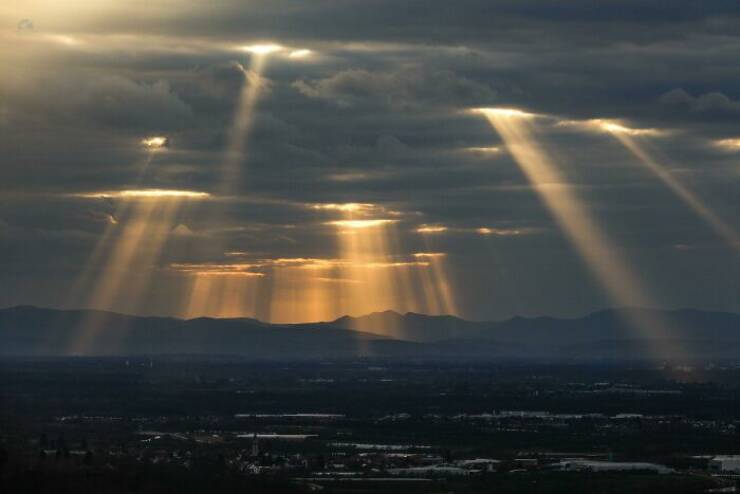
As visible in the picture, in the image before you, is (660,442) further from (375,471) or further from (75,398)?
(75,398)

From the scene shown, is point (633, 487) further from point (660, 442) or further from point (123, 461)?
point (660, 442)

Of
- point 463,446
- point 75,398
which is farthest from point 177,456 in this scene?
point 75,398

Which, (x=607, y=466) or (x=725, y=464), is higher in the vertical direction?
(x=607, y=466)

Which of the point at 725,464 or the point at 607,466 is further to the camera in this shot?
the point at 725,464

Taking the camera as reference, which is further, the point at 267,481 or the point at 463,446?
the point at 463,446

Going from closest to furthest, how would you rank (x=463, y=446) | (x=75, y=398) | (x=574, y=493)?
1. (x=574, y=493)
2. (x=463, y=446)
3. (x=75, y=398)

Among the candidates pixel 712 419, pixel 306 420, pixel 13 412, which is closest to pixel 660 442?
pixel 712 419

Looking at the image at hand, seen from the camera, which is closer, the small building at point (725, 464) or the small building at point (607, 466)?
the small building at point (607, 466)

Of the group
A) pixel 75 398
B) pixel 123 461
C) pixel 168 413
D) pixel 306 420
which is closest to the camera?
pixel 123 461

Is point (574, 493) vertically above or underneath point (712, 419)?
underneath

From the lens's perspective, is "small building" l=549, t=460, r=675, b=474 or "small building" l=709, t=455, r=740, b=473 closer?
"small building" l=549, t=460, r=675, b=474
